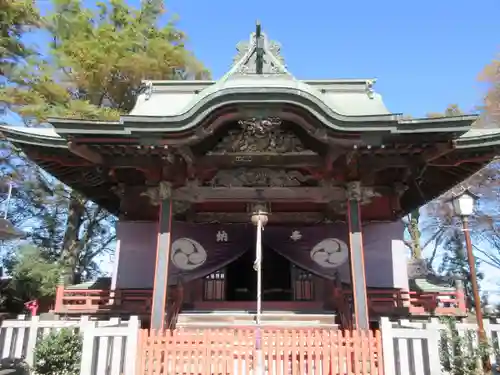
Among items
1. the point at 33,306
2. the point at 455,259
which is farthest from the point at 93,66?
the point at 455,259

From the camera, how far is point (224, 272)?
11.0m

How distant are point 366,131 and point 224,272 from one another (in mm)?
6110

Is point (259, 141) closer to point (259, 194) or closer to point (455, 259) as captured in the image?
point (259, 194)

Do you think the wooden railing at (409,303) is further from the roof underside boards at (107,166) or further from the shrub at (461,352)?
the roof underside boards at (107,166)

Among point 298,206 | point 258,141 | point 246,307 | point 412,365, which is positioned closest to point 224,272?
point 246,307

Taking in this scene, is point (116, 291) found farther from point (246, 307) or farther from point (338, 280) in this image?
point (338, 280)

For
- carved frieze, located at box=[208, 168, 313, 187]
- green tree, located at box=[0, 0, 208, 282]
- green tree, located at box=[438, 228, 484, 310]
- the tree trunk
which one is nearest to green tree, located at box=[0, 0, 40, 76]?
green tree, located at box=[0, 0, 208, 282]

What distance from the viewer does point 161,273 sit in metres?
7.22

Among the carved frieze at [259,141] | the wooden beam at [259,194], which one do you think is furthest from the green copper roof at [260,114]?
the wooden beam at [259,194]

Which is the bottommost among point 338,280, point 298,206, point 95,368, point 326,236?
point 95,368

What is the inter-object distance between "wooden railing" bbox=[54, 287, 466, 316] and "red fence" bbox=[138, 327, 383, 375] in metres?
2.72

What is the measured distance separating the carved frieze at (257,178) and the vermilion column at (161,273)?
52.4 inches

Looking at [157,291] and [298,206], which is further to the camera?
[298,206]

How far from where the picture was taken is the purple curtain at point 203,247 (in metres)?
9.76
